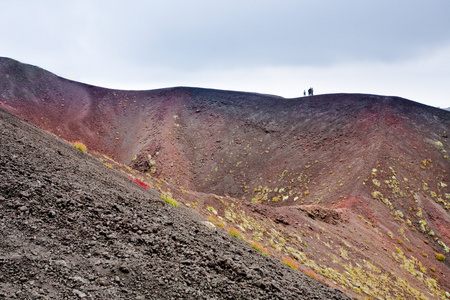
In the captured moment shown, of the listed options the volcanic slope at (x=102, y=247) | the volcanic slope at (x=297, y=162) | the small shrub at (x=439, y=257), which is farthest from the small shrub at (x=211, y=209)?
the small shrub at (x=439, y=257)

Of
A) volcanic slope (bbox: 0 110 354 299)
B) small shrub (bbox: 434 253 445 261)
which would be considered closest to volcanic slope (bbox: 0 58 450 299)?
small shrub (bbox: 434 253 445 261)

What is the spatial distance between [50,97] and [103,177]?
150 feet

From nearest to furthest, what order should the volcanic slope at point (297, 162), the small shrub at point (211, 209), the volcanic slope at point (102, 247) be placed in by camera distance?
the volcanic slope at point (102, 247), the small shrub at point (211, 209), the volcanic slope at point (297, 162)

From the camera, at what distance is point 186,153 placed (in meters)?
41.7

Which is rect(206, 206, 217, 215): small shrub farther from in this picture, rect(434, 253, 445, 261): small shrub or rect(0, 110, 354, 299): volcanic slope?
rect(434, 253, 445, 261): small shrub

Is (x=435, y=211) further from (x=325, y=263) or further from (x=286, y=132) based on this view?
(x=286, y=132)

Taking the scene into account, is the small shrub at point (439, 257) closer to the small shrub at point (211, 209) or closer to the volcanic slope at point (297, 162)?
the volcanic slope at point (297, 162)

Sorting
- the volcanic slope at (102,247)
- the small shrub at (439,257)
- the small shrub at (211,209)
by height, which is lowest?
the small shrub at (439,257)

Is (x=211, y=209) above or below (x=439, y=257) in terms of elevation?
above

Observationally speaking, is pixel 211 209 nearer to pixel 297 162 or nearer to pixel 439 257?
pixel 439 257

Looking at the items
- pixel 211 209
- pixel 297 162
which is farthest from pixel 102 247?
pixel 297 162

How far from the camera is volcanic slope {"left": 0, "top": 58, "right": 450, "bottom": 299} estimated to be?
15.8m

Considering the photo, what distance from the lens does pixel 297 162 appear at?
34438mm

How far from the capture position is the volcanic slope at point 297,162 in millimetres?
15805
